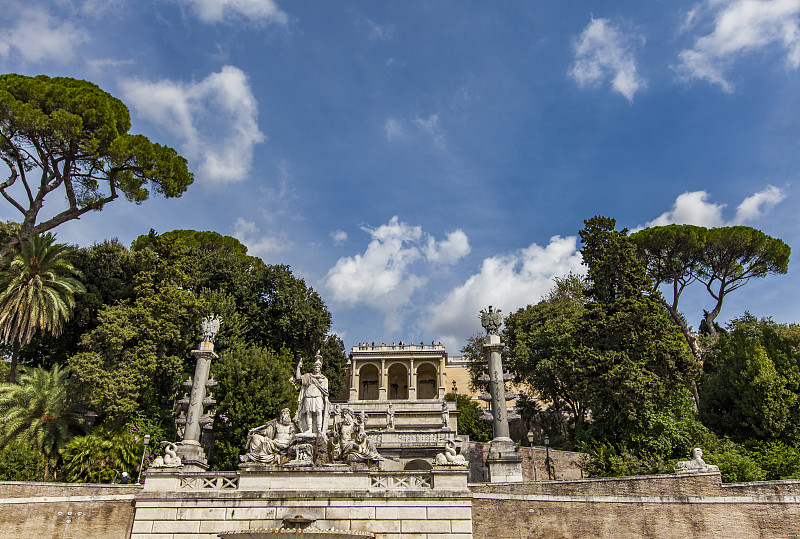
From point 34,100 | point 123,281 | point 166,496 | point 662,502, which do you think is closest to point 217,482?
point 166,496

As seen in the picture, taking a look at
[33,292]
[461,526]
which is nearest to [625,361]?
[461,526]

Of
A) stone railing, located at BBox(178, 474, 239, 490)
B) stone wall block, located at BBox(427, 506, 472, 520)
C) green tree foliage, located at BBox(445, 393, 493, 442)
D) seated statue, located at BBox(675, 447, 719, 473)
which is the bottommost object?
stone wall block, located at BBox(427, 506, 472, 520)

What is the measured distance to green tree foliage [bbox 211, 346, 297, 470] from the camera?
2520 centimetres

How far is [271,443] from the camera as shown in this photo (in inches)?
662

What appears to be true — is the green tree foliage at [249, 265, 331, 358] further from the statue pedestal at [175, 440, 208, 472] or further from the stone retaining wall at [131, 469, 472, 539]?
the stone retaining wall at [131, 469, 472, 539]

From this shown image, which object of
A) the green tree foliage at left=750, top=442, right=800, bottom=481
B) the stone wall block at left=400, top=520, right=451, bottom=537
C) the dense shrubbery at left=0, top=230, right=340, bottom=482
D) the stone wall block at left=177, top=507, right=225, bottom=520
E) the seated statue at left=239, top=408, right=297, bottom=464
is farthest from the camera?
the dense shrubbery at left=0, top=230, right=340, bottom=482

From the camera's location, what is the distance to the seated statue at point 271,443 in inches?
653

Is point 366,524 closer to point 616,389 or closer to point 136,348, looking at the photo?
point 616,389

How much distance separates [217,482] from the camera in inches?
643

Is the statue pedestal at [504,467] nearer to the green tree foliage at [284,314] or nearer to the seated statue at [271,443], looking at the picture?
the seated statue at [271,443]

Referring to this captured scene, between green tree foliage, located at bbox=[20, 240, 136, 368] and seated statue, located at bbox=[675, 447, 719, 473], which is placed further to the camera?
green tree foliage, located at bbox=[20, 240, 136, 368]

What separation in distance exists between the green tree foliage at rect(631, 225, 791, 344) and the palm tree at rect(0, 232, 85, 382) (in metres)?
34.3

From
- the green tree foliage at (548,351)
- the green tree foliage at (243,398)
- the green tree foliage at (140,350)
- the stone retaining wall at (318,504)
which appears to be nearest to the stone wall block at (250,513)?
the stone retaining wall at (318,504)

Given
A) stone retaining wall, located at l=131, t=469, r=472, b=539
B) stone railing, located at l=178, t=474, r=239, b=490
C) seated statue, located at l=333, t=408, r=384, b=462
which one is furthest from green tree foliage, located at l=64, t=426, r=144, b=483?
seated statue, located at l=333, t=408, r=384, b=462
